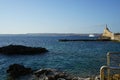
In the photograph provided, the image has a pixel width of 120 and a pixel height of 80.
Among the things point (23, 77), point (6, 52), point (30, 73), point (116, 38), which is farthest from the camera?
point (116, 38)

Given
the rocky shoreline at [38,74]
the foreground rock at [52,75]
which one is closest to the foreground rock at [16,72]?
the rocky shoreline at [38,74]

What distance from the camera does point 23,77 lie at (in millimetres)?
20641

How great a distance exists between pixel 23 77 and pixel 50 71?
282cm

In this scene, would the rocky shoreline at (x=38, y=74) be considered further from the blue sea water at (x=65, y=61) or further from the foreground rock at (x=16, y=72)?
the blue sea water at (x=65, y=61)

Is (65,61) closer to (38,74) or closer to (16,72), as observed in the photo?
(16,72)

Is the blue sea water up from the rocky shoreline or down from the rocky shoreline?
down

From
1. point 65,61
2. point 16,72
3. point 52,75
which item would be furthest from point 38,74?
point 65,61

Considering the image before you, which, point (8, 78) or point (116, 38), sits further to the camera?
point (116, 38)

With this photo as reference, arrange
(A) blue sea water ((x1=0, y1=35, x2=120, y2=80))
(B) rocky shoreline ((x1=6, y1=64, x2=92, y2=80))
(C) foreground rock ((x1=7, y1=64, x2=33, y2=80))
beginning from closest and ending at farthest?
(B) rocky shoreline ((x1=6, y1=64, x2=92, y2=80))
(C) foreground rock ((x1=7, y1=64, x2=33, y2=80))
(A) blue sea water ((x1=0, y1=35, x2=120, y2=80))

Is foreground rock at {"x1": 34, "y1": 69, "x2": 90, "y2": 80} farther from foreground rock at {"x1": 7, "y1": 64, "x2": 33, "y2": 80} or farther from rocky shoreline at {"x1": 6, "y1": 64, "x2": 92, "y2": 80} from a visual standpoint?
foreground rock at {"x1": 7, "y1": 64, "x2": 33, "y2": 80}

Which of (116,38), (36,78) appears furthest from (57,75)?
(116,38)

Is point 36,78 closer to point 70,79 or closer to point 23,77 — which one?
point 23,77

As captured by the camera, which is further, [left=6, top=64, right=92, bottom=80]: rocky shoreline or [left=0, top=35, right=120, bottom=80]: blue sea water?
[left=0, top=35, right=120, bottom=80]: blue sea water

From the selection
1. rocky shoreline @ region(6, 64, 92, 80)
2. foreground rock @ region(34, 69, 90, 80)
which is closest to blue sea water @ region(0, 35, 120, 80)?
rocky shoreline @ region(6, 64, 92, 80)
